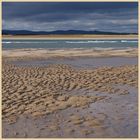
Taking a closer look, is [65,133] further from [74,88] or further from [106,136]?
[74,88]

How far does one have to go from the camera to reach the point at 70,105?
9.99m

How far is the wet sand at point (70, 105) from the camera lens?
7.66 m

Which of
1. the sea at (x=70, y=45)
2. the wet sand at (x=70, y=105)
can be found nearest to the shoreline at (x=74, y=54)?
the sea at (x=70, y=45)

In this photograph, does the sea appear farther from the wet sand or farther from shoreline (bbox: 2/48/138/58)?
the wet sand

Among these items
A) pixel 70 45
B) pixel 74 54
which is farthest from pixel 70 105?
pixel 70 45

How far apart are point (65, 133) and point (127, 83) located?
6.59m

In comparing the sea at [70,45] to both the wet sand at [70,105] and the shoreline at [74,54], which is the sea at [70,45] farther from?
the wet sand at [70,105]

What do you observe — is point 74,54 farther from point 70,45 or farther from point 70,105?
point 70,45

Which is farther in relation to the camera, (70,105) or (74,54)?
(74,54)

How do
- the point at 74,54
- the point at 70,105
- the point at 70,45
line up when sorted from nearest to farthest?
the point at 70,105 → the point at 74,54 → the point at 70,45

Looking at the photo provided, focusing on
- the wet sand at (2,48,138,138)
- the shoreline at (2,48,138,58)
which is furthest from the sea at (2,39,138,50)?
the wet sand at (2,48,138,138)

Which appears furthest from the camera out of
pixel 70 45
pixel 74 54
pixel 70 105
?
Answer: pixel 70 45

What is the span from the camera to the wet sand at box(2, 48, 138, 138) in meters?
7.66

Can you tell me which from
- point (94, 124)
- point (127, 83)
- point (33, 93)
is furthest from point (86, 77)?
point (94, 124)
